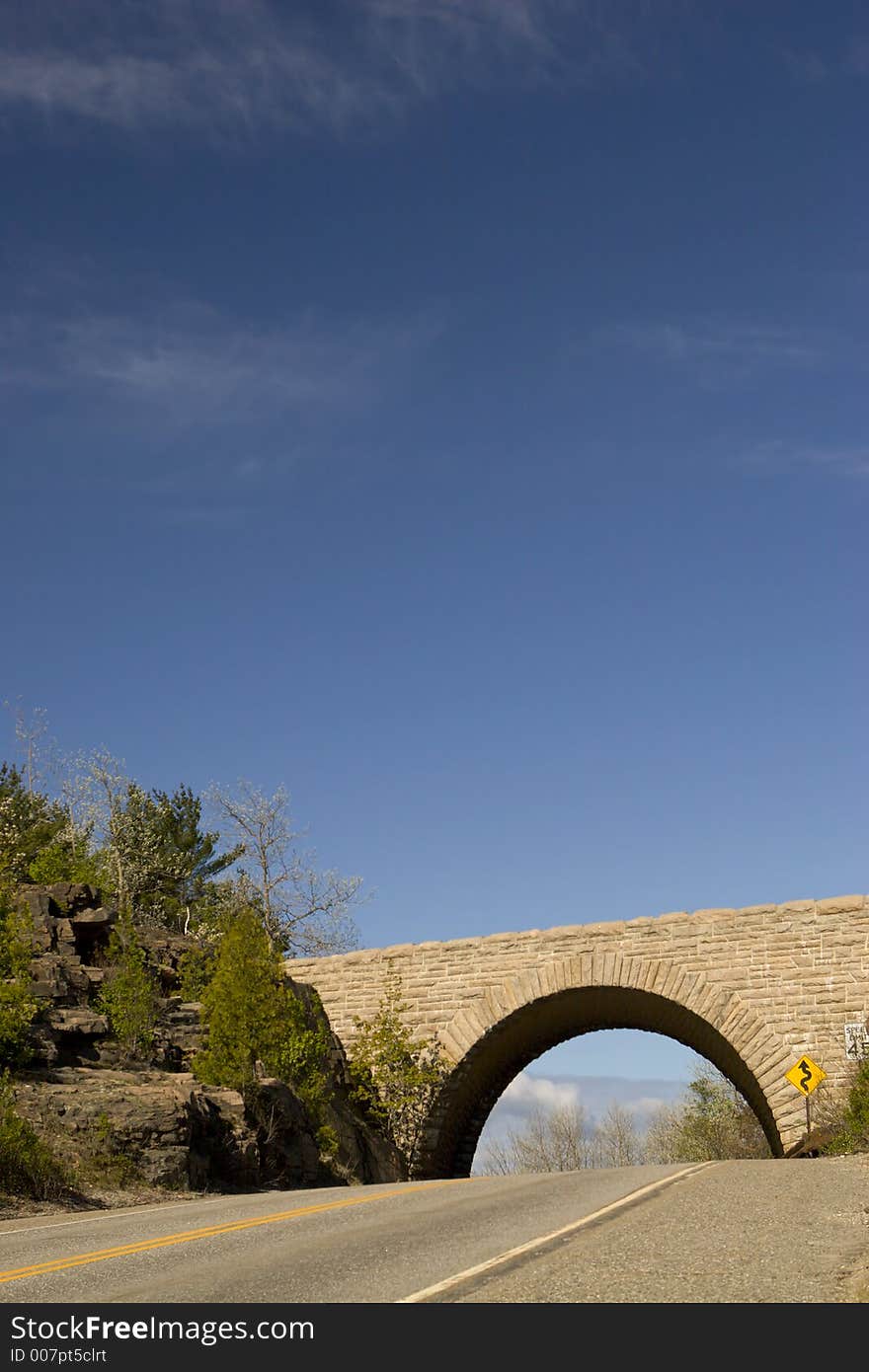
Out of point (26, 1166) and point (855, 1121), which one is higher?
point (26, 1166)

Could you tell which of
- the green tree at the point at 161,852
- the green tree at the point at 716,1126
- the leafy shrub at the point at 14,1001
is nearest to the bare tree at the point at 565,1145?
the green tree at the point at 716,1126

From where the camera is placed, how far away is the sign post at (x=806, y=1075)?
24672 mm

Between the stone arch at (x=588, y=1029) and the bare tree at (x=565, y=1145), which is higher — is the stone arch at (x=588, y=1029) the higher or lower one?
the higher one

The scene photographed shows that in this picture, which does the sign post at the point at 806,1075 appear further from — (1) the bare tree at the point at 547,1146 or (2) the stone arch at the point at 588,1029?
(1) the bare tree at the point at 547,1146

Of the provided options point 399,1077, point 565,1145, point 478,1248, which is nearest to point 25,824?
point 399,1077

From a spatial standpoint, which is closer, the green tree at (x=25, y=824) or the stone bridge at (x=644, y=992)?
the stone bridge at (x=644, y=992)

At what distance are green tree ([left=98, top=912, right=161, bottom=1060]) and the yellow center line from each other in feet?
33.3

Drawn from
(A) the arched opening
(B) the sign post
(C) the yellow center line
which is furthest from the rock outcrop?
(B) the sign post

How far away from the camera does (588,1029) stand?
33.3m

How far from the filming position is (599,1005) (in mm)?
30422

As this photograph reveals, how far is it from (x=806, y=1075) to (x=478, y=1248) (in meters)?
17.8

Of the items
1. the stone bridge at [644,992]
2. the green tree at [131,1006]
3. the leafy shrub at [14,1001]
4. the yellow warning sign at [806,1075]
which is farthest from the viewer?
the stone bridge at [644,992]

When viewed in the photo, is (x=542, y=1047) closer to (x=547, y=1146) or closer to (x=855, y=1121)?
(x=855, y=1121)
